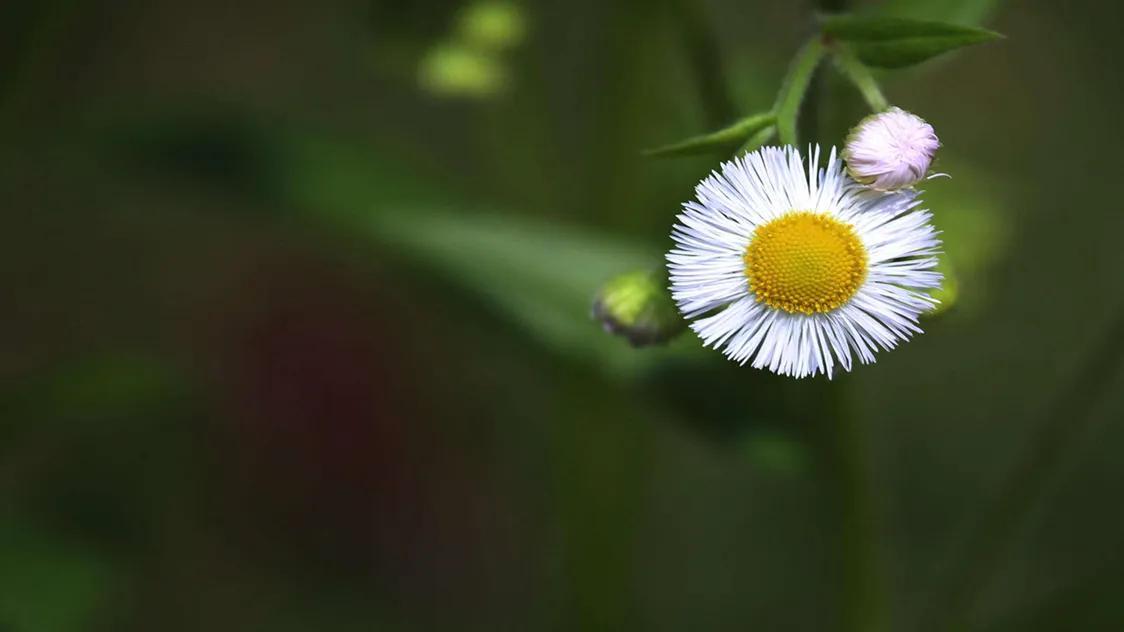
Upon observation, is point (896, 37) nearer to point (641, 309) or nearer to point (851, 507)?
point (641, 309)

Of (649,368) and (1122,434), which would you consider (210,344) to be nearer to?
A: (649,368)

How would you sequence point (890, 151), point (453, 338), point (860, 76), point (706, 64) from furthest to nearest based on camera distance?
point (453, 338)
point (706, 64)
point (860, 76)
point (890, 151)

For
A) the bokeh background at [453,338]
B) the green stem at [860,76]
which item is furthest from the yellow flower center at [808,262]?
the bokeh background at [453,338]

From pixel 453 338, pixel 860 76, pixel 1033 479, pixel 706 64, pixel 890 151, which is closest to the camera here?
pixel 890 151

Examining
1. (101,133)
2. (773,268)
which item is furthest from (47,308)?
(773,268)

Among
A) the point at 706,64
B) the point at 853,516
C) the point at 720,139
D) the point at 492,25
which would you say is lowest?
A: the point at 853,516

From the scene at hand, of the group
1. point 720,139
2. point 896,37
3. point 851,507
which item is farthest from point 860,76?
point 851,507
